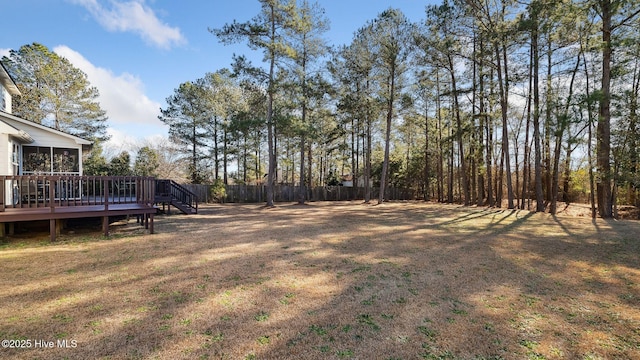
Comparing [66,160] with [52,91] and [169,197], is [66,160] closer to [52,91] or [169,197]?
[169,197]

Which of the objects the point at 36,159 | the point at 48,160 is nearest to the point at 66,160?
the point at 48,160

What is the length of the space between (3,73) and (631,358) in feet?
56.2

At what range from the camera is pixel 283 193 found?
22.2 meters

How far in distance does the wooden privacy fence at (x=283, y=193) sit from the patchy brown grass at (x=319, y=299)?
13229mm

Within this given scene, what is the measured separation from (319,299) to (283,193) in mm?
18990

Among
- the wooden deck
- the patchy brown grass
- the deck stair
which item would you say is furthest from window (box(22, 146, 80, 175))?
the patchy brown grass

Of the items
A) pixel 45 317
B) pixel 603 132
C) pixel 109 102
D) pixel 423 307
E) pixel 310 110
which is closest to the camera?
pixel 45 317

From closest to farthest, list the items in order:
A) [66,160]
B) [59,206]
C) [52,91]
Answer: [59,206]
[66,160]
[52,91]

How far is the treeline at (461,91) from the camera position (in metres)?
10.3

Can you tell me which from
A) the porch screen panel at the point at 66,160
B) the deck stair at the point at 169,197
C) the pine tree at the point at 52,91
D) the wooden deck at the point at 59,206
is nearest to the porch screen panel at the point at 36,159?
the porch screen panel at the point at 66,160

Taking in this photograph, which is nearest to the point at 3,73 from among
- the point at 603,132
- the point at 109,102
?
the point at 109,102

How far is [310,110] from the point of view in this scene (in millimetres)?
18703

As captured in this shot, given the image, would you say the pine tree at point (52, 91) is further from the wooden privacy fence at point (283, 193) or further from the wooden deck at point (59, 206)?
the wooden deck at point (59, 206)

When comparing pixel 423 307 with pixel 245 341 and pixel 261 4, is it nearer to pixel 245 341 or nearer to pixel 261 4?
pixel 245 341
